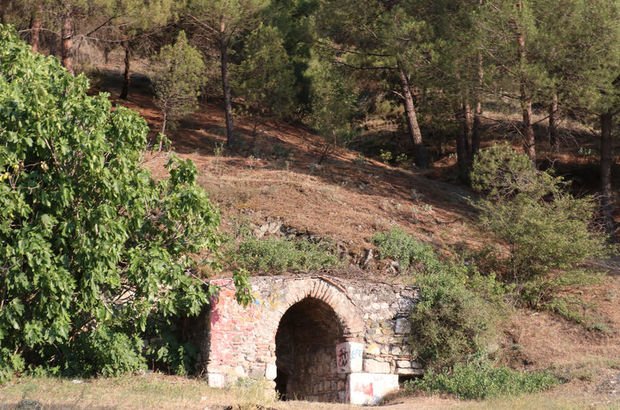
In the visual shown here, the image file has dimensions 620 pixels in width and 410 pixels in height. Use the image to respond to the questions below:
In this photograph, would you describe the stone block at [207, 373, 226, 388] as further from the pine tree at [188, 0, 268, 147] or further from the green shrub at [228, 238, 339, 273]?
the pine tree at [188, 0, 268, 147]

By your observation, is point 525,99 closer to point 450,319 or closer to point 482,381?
point 450,319

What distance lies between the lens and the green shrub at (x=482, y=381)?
1434 cm

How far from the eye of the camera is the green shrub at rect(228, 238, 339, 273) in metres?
16.1

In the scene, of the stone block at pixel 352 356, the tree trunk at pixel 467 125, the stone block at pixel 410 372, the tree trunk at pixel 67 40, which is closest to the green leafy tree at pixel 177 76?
the tree trunk at pixel 67 40

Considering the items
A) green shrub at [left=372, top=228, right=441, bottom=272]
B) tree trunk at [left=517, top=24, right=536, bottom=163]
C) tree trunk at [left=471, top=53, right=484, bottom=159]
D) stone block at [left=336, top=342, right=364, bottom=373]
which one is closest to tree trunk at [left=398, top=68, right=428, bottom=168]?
tree trunk at [left=471, top=53, right=484, bottom=159]

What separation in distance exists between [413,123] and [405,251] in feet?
28.1

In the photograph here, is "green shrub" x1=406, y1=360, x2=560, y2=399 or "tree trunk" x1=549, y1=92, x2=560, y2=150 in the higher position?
"tree trunk" x1=549, y1=92, x2=560, y2=150

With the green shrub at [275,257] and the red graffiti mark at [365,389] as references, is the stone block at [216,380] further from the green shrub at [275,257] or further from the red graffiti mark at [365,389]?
the red graffiti mark at [365,389]

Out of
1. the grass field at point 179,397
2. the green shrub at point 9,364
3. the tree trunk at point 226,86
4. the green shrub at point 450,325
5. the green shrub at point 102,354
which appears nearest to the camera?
the grass field at point 179,397

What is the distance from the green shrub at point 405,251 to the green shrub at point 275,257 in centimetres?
157

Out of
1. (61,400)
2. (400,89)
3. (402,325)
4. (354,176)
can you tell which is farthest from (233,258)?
(400,89)

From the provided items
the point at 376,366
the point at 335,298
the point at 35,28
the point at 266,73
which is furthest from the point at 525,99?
the point at 35,28

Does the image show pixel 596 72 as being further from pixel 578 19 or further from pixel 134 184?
pixel 134 184

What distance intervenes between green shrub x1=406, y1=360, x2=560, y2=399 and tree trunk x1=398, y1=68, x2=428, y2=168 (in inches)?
453
